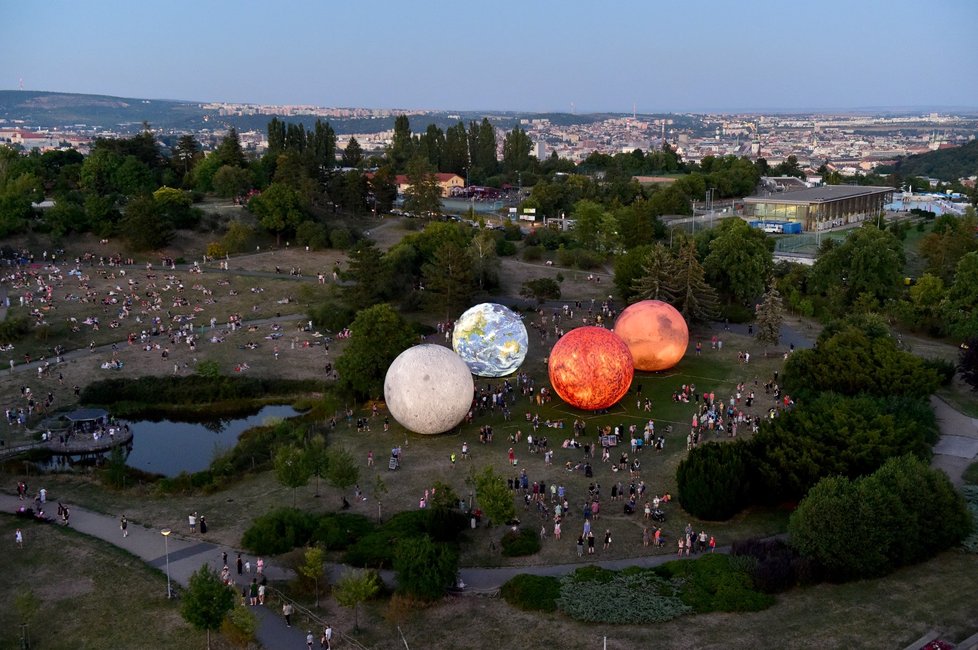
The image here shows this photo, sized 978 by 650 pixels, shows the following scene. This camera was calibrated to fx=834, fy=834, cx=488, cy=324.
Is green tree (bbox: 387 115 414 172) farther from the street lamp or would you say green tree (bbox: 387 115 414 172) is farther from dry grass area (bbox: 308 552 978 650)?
dry grass area (bbox: 308 552 978 650)

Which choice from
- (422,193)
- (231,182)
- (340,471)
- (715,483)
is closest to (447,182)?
(422,193)

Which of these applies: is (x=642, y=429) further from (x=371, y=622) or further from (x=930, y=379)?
(x=371, y=622)

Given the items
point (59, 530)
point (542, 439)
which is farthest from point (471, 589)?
point (59, 530)

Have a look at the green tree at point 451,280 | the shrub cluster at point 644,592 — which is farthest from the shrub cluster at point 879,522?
the green tree at point 451,280

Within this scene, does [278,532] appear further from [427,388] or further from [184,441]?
[184,441]

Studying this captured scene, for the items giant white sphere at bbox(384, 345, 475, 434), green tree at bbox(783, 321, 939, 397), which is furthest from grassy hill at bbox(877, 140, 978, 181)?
giant white sphere at bbox(384, 345, 475, 434)

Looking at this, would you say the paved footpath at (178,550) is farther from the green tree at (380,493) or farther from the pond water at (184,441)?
the pond water at (184,441)

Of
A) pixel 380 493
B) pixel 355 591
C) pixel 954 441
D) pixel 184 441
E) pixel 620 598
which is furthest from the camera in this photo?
pixel 184 441
